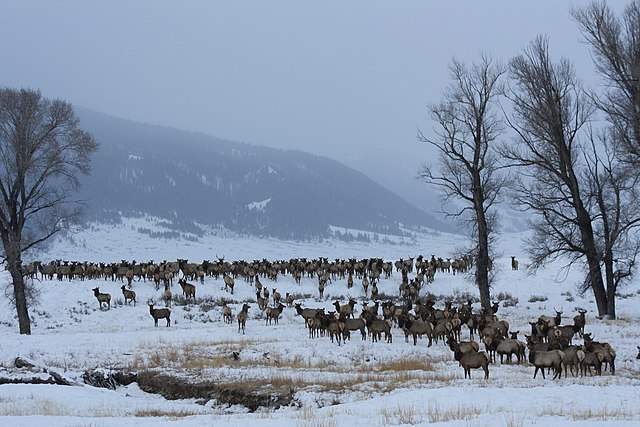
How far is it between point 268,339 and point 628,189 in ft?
47.4

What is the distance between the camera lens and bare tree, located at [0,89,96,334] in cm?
2597

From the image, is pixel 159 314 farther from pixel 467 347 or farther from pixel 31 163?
pixel 467 347

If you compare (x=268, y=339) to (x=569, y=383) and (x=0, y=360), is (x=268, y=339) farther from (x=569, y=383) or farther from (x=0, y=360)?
(x=569, y=383)

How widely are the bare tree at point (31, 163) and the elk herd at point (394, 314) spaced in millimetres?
5444

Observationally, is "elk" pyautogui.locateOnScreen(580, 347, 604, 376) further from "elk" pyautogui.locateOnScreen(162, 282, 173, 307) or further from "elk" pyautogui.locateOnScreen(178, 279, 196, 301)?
"elk" pyautogui.locateOnScreen(178, 279, 196, 301)

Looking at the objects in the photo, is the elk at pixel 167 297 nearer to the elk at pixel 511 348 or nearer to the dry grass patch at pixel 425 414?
the elk at pixel 511 348

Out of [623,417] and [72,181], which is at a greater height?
[72,181]

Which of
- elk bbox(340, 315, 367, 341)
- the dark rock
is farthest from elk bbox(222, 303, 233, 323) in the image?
the dark rock

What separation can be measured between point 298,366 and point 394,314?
836cm

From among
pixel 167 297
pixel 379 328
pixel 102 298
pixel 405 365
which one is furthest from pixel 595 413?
pixel 102 298

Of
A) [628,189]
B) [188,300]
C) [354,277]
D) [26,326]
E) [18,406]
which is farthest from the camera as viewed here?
[354,277]

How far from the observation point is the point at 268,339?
2470 cm

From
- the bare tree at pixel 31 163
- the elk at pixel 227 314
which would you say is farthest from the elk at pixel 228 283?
the bare tree at pixel 31 163

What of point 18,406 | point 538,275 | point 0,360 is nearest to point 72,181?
point 0,360
